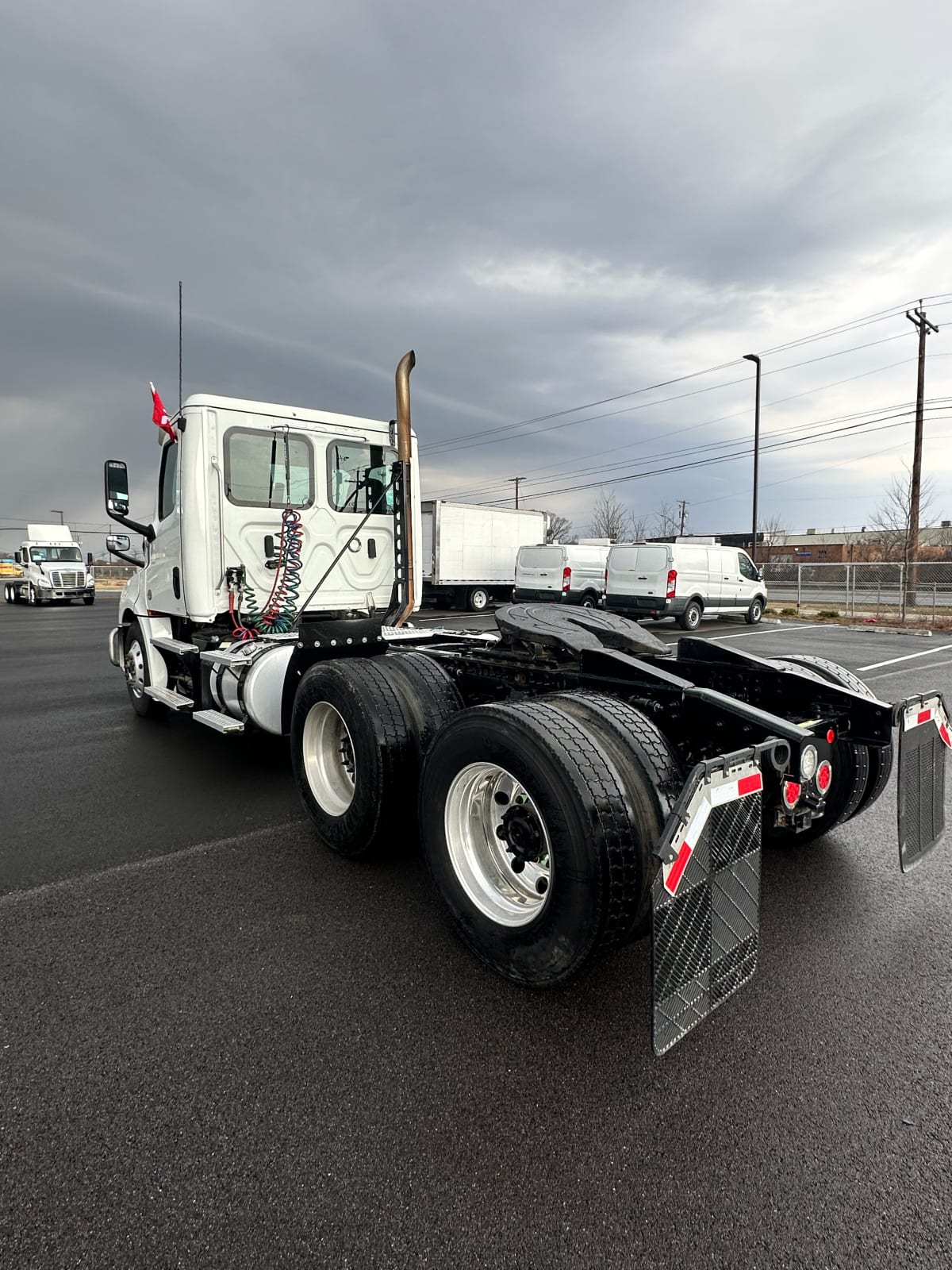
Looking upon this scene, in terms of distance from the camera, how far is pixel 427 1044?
2.34 meters

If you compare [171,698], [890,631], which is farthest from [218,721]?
[890,631]

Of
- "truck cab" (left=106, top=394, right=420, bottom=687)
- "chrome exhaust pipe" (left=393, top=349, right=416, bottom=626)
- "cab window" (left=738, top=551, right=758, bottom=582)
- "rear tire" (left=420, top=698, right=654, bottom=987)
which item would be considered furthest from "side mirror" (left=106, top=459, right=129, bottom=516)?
"cab window" (left=738, top=551, right=758, bottom=582)

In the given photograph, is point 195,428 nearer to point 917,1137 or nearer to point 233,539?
point 233,539

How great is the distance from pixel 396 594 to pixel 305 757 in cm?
216

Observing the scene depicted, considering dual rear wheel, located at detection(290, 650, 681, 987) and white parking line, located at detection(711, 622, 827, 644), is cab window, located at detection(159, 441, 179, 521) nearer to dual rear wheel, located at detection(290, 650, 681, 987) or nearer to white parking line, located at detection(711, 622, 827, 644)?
dual rear wheel, located at detection(290, 650, 681, 987)

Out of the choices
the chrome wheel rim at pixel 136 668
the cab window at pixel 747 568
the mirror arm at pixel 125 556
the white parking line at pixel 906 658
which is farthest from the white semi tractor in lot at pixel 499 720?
the cab window at pixel 747 568

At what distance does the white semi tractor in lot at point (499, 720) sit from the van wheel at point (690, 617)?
1381 centimetres

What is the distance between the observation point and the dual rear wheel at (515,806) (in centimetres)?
236

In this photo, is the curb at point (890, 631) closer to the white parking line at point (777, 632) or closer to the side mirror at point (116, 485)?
the white parking line at point (777, 632)

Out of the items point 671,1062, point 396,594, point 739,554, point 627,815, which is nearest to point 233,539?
point 396,594

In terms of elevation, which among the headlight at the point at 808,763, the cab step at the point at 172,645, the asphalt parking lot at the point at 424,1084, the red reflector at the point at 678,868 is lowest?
the asphalt parking lot at the point at 424,1084

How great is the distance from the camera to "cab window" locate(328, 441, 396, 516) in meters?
6.27

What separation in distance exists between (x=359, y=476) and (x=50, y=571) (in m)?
27.5

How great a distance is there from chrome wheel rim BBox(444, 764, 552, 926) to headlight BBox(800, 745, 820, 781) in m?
0.99
